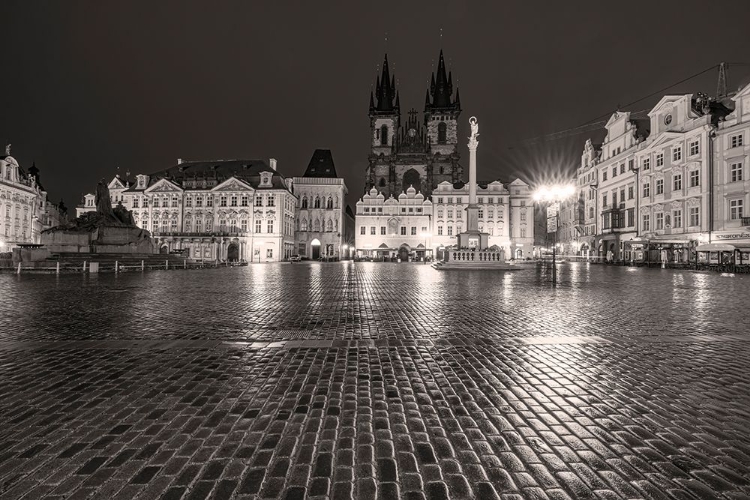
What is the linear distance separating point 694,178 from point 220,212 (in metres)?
Result: 60.4

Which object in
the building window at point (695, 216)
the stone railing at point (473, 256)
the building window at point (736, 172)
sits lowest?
the stone railing at point (473, 256)

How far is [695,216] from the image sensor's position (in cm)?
3594

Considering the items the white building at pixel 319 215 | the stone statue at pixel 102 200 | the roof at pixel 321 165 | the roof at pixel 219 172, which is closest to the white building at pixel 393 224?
the white building at pixel 319 215

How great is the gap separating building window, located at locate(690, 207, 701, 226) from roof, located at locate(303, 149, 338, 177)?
52.0 m

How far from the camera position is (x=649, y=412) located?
3.54 m

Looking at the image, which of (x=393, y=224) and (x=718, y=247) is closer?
(x=718, y=247)

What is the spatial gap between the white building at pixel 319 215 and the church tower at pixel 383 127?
10.5 m

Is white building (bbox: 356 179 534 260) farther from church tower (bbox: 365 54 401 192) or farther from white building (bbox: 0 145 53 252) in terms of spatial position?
white building (bbox: 0 145 53 252)

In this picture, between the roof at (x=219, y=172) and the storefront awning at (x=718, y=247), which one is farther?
the roof at (x=219, y=172)

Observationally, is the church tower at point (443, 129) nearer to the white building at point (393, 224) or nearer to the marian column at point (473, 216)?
the white building at point (393, 224)

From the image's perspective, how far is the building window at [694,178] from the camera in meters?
35.6

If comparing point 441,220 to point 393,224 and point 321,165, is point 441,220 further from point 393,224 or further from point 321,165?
point 321,165

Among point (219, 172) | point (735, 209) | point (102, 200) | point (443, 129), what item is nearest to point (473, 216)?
point (735, 209)

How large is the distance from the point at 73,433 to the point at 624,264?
47935mm
